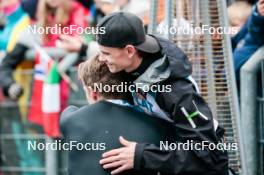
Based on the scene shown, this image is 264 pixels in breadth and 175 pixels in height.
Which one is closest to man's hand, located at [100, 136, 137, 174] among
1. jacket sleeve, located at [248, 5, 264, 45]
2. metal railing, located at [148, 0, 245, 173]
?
metal railing, located at [148, 0, 245, 173]

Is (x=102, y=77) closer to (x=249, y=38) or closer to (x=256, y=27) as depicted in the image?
(x=256, y=27)

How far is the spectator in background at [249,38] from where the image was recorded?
17.7 feet

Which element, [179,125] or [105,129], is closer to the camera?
[179,125]

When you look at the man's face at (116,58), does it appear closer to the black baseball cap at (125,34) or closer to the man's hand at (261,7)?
the black baseball cap at (125,34)

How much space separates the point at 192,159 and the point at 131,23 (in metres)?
0.65

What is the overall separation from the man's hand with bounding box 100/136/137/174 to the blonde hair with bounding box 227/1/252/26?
241 cm

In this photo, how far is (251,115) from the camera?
5438 mm

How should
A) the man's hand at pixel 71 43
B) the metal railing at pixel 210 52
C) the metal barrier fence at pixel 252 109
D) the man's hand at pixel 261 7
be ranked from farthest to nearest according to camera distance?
the man's hand at pixel 71 43 → the metal barrier fence at pixel 252 109 → the man's hand at pixel 261 7 → the metal railing at pixel 210 52

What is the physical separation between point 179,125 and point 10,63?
355cm

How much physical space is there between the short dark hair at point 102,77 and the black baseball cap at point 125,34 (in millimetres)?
172

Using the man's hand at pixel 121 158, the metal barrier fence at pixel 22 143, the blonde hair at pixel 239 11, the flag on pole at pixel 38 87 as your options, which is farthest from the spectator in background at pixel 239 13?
the man's hand at pixel 121 158

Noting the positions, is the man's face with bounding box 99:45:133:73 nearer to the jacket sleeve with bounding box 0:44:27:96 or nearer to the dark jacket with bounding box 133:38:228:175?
the dark jacket with bounding box 133:38:228:175

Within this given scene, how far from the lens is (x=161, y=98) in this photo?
3.91 m

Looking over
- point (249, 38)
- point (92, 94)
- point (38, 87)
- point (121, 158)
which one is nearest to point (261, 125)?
point (249, 38)
